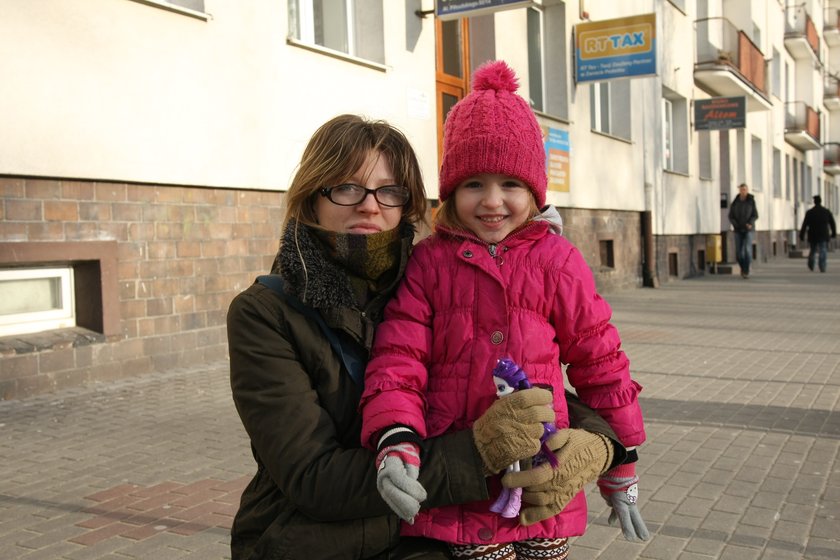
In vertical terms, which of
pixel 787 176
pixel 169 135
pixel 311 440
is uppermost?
pixel 787 176

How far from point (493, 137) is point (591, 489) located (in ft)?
10.1

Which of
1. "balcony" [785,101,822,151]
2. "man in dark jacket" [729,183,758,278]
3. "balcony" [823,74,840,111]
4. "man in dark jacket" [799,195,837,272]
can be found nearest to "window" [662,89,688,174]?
"man in dark jacket" [729,183,758,278]

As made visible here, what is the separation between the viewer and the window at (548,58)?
1625 cm

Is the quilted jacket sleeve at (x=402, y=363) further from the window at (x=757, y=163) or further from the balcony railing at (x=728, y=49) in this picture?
the window at (x=757, y=163)

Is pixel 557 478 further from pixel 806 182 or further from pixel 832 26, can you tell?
pixel 832 26

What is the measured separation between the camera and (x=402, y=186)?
208 cm

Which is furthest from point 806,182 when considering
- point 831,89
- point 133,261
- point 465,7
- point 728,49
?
point 133,261

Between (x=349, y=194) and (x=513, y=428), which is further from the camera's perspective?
(x=349, y=194)

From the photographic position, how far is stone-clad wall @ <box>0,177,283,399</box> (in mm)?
7242

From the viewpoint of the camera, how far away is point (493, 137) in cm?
212

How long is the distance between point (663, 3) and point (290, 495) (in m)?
21.3

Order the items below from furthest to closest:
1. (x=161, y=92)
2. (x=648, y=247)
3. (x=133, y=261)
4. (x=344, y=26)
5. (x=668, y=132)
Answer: (x=668, y=132)
(x=648, y=247)
(x=344, y=26)
(x=161, y=92)
(x=133, y=261)

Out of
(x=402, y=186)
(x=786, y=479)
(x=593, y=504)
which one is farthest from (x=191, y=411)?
(x=402, y=186)

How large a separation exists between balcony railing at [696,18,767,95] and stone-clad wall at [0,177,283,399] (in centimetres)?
1767
